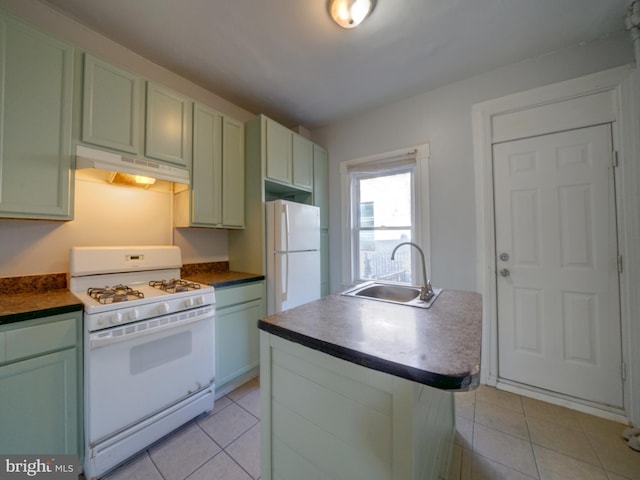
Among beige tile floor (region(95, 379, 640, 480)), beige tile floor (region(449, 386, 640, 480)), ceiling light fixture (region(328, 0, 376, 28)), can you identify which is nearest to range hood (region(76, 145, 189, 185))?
ceiling light fixture (region(328, 0, 376, 28))

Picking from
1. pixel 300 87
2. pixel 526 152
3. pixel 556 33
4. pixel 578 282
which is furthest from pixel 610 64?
pixel 300 87

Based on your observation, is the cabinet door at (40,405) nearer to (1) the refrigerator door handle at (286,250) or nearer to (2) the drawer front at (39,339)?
(2) the drawer front at (39,339)

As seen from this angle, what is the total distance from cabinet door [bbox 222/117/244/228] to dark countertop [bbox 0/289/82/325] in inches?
46.2

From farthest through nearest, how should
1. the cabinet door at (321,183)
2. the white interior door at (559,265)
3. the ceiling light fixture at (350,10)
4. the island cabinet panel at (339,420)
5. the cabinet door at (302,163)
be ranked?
the cabinet door at (321,183)
the cabinet door at (302,163)
the white interior door at (559,265)
the ceiling light fixture at (350,10)
the island cabinet panel at (339,420)

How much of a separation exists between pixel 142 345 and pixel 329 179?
8.22ft

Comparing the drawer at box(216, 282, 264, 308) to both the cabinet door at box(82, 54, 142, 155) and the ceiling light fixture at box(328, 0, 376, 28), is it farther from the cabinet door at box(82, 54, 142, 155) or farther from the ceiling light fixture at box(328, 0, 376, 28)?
the ceiling light fixture at box(328, 0, 376, 28)

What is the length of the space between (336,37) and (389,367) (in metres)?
2.12

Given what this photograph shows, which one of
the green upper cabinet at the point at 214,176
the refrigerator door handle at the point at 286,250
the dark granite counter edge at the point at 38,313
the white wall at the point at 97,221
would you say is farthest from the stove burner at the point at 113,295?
the refrigerator door handle at the point at 286,250

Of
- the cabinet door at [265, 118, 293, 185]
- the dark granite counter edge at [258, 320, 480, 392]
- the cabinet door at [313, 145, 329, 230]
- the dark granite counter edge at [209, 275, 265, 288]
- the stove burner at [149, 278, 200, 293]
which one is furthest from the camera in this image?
the cabinet door at [313, 145, 329, 230]

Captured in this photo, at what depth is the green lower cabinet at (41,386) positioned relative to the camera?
1.08 m

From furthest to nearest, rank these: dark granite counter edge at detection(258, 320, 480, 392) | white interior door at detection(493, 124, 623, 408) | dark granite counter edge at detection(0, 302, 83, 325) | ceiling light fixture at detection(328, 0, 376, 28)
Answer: white interior door at detection(493, 124, 623, 408), ceiling light fixture at detection(328, 0, 376, 28), dark granite counter edge at detection(0, 302, 83, 325), dark granite counter edge at detection(258, 320, 480, 392)

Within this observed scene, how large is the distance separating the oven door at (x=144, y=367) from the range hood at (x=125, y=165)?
3.28 feet

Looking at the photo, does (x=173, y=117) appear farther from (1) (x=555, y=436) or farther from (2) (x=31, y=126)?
(1) (x=555, y=436)

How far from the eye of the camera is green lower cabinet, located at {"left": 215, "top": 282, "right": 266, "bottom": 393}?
189 cm
